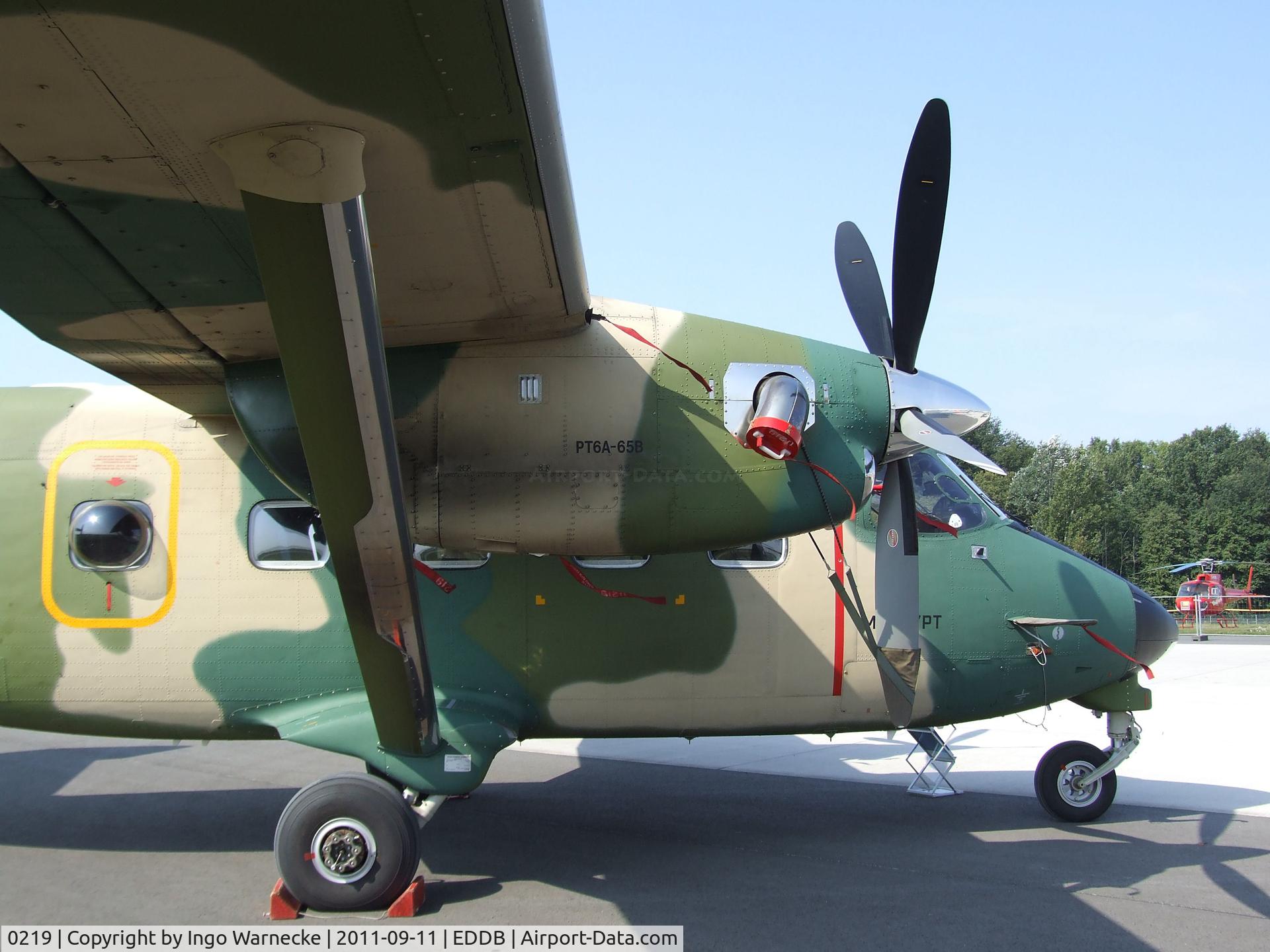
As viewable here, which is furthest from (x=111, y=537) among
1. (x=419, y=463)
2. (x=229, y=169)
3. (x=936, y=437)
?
(x=936, y=437)

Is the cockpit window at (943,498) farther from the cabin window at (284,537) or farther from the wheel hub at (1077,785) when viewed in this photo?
the cabin window at (284,537)

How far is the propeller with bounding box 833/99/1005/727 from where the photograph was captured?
5934mm

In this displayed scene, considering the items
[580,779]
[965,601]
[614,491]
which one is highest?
[614,491]

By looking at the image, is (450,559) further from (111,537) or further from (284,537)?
(111,537)

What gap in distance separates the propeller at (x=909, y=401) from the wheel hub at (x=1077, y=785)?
2355 mm

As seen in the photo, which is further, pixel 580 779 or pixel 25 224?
pixel 580 779

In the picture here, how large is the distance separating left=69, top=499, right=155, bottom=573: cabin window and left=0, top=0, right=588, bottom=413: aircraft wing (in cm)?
160

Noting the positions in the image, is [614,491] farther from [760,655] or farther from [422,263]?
[760,655]

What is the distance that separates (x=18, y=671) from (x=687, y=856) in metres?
5.03

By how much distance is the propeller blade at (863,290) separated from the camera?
22.6 ft

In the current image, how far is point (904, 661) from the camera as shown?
21.1ft

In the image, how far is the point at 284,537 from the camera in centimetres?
703

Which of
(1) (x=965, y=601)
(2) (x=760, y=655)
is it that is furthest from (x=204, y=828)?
(1) (x=965, y=601)

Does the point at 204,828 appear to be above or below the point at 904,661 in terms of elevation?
below
